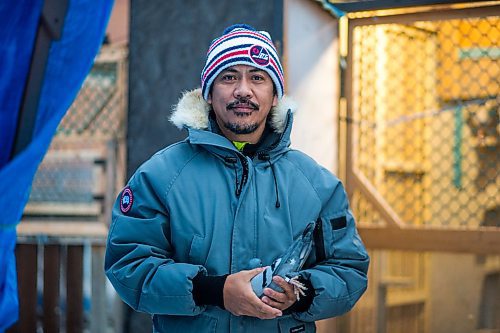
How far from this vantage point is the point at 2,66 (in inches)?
142

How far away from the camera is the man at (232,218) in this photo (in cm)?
239

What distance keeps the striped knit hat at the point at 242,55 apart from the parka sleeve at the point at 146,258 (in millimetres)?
448

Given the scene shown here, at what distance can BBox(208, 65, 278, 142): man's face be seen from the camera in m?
2.58

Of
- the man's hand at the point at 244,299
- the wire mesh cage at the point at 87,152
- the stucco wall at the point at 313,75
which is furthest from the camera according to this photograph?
the wire mesh cage at the point at 87,152

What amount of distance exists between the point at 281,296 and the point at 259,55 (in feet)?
2.79

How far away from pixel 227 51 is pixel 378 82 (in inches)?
106

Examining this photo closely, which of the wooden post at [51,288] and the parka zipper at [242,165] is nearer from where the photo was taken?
the parka zipper at [242,165]

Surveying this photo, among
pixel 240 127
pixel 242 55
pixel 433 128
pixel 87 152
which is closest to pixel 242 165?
pixel 240 127

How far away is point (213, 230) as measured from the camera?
2.48 metres

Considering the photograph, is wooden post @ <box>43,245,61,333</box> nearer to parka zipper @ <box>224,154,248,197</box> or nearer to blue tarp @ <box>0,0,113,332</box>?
blue tarp @ <box>0,0,113,332</box>

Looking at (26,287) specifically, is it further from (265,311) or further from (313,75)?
(265,311)

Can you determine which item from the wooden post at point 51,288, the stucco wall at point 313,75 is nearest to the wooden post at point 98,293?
the wooden post at point 51,288

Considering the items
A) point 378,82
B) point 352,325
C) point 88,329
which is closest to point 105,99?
point 88,329

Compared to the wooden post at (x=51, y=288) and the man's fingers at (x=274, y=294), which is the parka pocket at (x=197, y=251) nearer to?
the man's fingers at (x=274, y=294)
